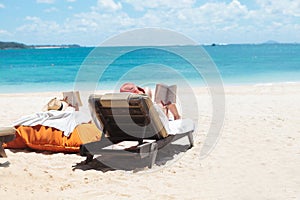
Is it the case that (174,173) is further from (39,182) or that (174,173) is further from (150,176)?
(39,182)

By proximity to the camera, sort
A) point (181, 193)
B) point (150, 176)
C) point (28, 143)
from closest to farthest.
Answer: point (181, 193), point (150, 176), point (28, 143)

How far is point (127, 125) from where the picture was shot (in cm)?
589

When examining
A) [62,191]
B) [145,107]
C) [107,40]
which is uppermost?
[107,40]

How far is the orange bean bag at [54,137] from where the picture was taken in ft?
20.6

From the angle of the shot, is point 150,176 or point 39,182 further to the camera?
point 150,176

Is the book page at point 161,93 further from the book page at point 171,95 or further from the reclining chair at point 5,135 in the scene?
the reclining chair at point 5,135

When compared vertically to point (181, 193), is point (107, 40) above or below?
above

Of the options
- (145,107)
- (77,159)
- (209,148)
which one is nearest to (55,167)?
(77,159)

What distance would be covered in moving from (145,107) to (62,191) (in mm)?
1534

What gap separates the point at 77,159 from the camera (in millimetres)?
6020

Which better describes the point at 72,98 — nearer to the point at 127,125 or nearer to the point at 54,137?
the point at 54,137

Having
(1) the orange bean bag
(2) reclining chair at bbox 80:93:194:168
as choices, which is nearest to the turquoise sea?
(1) the orange bean bag

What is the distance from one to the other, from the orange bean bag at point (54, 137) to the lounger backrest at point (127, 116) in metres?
0.40

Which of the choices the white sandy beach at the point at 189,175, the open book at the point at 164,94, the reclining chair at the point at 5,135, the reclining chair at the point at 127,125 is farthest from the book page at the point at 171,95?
the reclining chair at the point at 5,135
